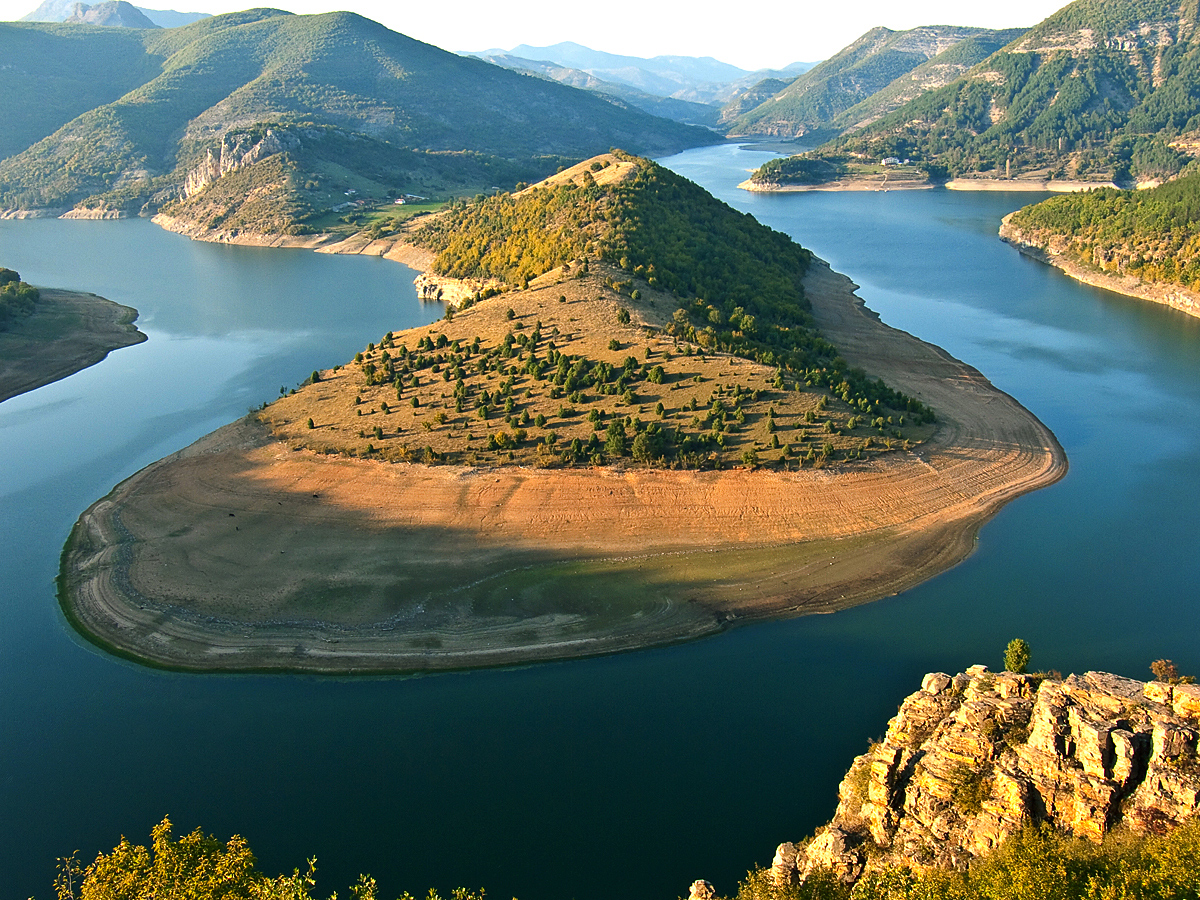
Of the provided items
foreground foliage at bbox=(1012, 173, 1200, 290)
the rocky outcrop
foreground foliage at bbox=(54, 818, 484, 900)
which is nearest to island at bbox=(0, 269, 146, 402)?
foreground foliage at bbox=(54, 818, 484, 900)

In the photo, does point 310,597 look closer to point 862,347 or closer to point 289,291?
point 862,347

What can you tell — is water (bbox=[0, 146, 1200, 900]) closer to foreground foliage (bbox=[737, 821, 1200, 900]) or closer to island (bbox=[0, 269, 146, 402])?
foreground foliage (bbox=[737, 821, 1200, 900])

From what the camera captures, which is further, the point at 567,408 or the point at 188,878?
the point at 567,408

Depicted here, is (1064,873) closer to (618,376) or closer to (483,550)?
(483,550)

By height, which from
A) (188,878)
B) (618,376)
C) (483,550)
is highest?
(618,376)

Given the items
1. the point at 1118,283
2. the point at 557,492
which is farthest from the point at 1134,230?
A: the point at 557,492

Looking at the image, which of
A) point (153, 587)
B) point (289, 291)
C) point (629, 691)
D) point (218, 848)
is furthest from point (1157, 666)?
point (289, 291)
